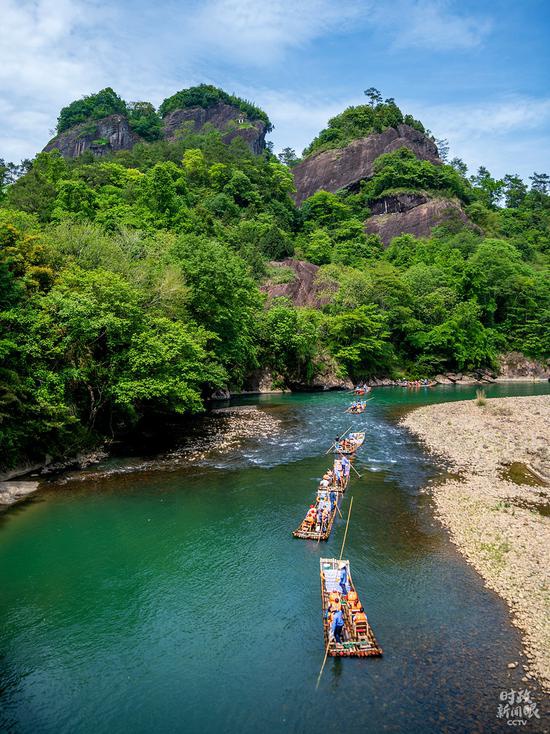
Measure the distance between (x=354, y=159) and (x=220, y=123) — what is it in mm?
49271

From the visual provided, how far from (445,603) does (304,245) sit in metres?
79.2

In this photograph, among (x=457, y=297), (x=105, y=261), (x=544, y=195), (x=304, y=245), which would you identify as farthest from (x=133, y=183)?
(x=544, y=195)

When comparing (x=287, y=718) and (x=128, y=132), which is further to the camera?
(x=128, y=132)

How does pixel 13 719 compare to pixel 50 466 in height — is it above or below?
below

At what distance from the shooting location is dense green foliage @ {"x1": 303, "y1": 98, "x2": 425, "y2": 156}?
116312 millimetres

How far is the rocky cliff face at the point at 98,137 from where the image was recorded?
11812 centimetres

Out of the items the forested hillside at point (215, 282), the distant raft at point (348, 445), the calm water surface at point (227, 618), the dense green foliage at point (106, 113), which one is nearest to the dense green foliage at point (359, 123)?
the forested hillside at point (215, 282)

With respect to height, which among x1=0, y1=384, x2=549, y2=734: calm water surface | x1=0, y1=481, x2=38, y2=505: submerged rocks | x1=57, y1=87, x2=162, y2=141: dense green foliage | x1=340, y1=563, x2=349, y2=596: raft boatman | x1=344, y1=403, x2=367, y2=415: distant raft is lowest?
x1=0, y1=384, x2=549, y2=734: calm water surface

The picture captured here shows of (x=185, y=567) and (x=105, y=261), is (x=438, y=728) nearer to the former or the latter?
(x=185, y=567)

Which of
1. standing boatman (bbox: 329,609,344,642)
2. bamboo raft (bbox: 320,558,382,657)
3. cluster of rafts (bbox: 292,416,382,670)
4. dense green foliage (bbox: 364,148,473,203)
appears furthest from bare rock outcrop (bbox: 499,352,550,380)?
standing boatman (bbox: 329,609,344,642)

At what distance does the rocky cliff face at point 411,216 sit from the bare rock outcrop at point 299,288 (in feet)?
105

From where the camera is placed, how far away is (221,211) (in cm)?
7862

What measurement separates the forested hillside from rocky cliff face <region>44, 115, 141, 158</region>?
17.8 feet

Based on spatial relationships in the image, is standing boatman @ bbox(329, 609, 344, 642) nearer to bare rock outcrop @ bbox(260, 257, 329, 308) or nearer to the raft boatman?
the raft boatman
